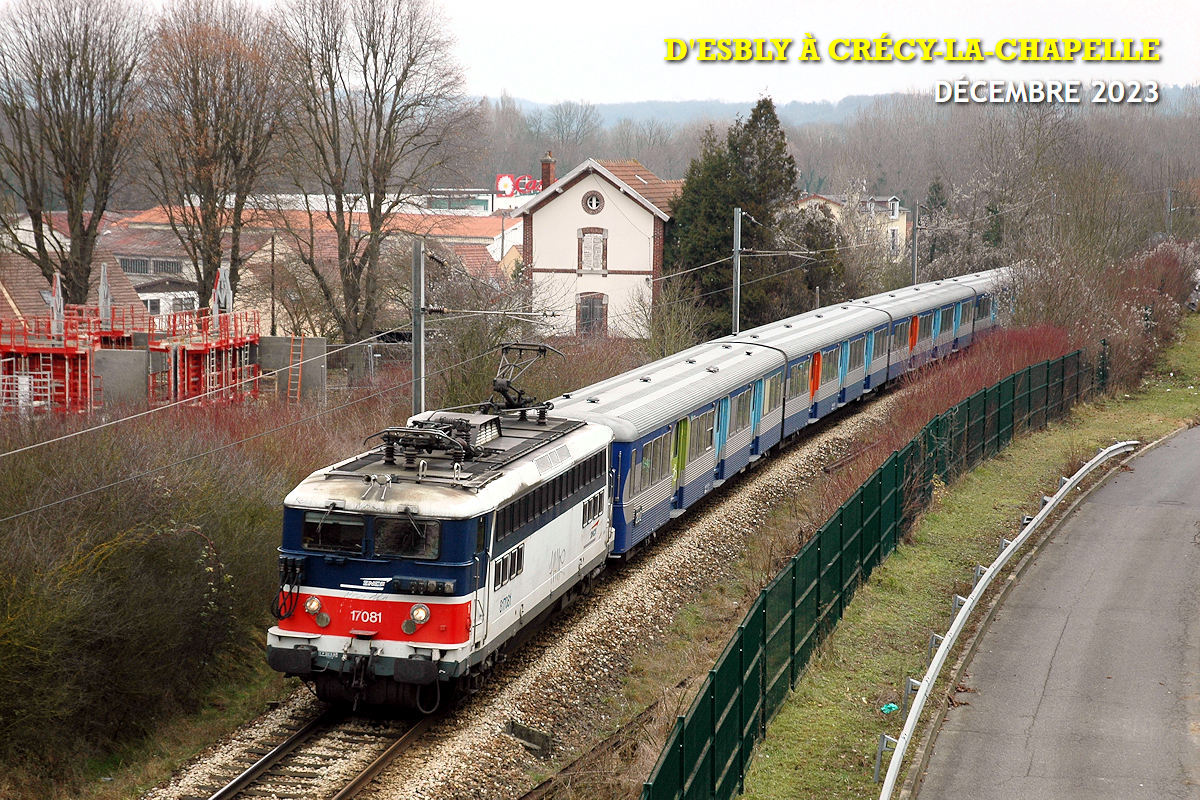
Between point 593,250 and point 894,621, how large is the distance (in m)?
39.5

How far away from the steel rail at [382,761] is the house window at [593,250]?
138ft

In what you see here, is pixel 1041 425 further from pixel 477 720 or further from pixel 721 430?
pixel 477 720

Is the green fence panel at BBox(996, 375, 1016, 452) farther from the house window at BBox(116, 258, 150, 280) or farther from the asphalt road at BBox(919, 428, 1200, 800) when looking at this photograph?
the house window at BBox(116, 258, 150, 280)

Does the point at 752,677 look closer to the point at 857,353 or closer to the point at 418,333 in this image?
the point at 418,333

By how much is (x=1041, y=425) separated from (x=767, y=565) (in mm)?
14178

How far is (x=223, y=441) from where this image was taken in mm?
20359

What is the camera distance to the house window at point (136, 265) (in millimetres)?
77688

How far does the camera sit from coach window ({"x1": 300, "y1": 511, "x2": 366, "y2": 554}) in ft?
43.7

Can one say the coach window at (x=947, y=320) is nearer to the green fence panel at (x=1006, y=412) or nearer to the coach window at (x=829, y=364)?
the coach window at (x=829, y=364)

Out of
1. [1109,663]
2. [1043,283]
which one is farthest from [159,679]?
[1043,283]

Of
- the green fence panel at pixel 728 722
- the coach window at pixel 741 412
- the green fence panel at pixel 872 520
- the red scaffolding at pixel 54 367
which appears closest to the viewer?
the green fence panel at pixel 728 722

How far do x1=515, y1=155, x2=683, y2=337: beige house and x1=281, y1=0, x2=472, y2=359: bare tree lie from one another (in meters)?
9.05

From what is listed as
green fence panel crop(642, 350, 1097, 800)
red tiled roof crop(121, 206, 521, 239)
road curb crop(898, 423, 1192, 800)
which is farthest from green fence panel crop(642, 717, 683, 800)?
red tiled roof crop(121, 206, 521, 239)

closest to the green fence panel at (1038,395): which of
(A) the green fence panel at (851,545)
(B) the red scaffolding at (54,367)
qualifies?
(A) the green fence panel at (851,545)
